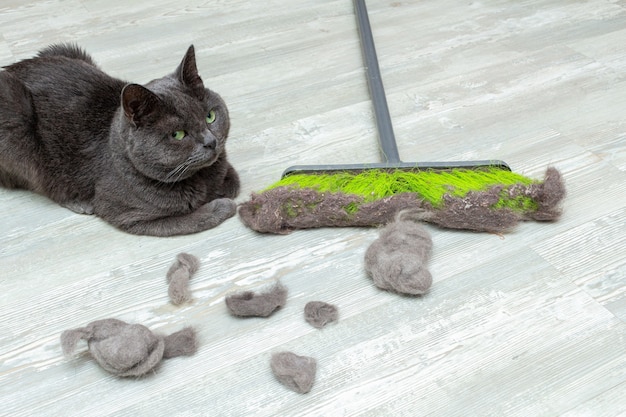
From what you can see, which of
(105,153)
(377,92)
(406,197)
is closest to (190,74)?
(105,153)

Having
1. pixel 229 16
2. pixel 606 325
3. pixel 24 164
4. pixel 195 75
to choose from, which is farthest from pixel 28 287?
pixel 229 16

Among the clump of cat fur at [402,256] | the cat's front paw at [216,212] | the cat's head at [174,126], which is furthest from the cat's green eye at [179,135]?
the clump of cat fur at [402,256]

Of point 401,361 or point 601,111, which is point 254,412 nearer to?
point 401,361

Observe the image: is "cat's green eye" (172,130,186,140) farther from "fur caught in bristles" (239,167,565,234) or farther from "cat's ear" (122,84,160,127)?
"fur caught in bristles" (239,167,565,234)

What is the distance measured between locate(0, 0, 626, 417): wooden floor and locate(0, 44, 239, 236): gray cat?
0.18ft

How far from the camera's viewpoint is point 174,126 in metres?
1.23

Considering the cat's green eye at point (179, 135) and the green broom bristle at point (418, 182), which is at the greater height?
the cat's green eye at point (179, 135)

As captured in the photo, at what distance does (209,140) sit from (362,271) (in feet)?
1.35

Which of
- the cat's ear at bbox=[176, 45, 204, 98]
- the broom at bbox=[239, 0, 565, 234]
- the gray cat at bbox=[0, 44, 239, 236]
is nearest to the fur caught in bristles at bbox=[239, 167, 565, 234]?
the broom at bbox=[239, 0, 565, 234]

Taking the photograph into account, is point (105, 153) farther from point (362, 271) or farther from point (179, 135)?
point (362, 271)

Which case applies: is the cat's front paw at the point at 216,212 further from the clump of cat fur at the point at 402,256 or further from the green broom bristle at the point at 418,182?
the clump of cat fur at the point at 402,256

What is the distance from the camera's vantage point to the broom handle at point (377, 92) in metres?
1.54

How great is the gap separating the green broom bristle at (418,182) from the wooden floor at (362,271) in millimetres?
91

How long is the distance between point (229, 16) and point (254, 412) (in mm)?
1778
